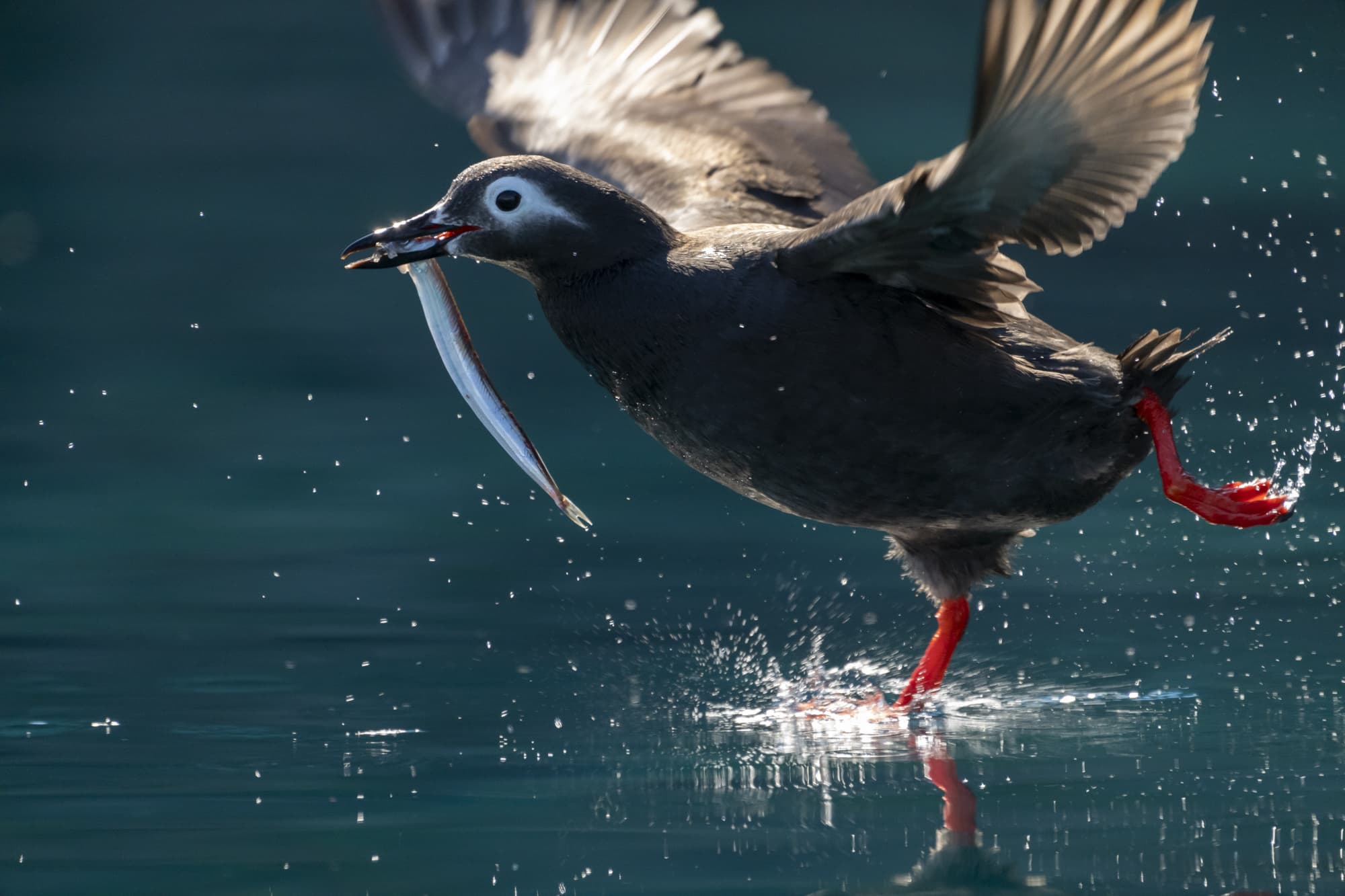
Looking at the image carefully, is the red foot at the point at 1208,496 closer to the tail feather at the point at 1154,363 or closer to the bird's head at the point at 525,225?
the tail feather at the point at 1154,363

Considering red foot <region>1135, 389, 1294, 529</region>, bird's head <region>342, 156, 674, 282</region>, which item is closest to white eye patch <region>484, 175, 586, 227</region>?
bird's head <region>342, 156, 674, 282</region>

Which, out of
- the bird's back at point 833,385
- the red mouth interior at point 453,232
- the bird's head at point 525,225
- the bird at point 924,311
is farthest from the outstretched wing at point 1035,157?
the red mouth interior at point 453,232

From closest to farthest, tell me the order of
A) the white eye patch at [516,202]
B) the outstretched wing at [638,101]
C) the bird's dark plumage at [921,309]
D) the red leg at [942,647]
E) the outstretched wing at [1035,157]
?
the outstretched wing at [1035,157], the bird's dark plumage at [921,309], the white eye patch at [516,202], the red leg at [942,647], the outstretched wing at [638,101]

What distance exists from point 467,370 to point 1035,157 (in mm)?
1406

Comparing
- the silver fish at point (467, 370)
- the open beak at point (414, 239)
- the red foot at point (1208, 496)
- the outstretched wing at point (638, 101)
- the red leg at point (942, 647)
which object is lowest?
the red leg at point (942, 647)

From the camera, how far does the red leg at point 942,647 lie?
4512 millimetres

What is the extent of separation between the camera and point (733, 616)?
525cm

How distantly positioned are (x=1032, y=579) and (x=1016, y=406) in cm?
187

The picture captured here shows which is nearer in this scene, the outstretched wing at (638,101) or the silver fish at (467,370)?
the silver fish at (467,370)

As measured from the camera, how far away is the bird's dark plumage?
11.0ft

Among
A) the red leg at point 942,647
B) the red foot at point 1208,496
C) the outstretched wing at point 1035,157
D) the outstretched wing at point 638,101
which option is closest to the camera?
the outstretched wing at point 1035,157

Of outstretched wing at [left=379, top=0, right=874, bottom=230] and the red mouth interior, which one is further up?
outstretched wing at [left=379, top=0, right=874, bottom=230]

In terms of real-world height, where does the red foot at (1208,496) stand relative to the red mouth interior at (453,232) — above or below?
below

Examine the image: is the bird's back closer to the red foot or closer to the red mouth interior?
the red foot
